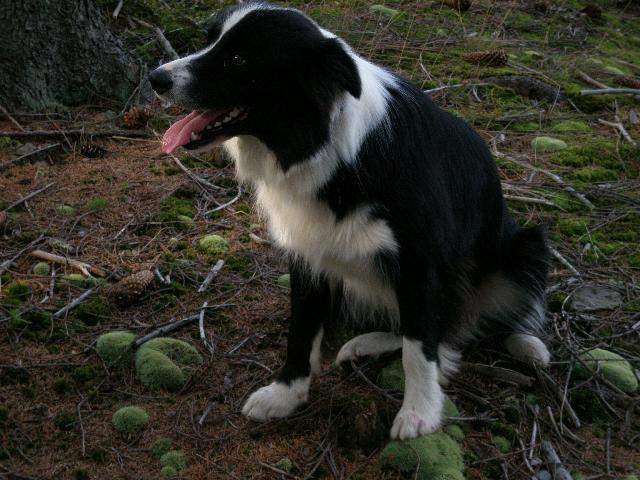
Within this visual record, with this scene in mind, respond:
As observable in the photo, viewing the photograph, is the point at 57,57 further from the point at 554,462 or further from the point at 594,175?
the point at 554,462

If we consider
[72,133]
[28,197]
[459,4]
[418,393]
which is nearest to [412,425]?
[418,393]

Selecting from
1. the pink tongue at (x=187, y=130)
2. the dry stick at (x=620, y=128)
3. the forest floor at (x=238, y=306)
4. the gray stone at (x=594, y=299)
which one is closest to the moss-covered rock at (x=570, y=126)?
the forest floor at (x=238, y=306)

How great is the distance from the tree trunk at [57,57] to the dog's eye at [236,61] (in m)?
2.73

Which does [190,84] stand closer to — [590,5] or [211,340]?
[211,340]

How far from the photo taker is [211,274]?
3.66m

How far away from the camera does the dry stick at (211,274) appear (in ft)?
11.7

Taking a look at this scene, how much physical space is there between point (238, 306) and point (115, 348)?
67cm

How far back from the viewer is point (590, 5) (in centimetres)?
881

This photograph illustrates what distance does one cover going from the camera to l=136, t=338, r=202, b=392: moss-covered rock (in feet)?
9.56

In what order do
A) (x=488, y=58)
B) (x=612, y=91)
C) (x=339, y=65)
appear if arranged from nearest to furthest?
1. (x=339, y=65)
2. (x=612, y=91)
3. (x=488, y=58)

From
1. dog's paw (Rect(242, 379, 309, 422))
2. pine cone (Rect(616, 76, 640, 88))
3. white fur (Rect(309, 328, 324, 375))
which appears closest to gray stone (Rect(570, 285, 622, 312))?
white fur (Rect(309, 328, 324, 375))

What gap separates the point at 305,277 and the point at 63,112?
2.84 metres

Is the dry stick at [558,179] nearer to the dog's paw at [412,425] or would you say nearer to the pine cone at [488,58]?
the pine cone at [488,58]

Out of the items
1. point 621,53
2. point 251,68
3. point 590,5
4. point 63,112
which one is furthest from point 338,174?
point 590,5
